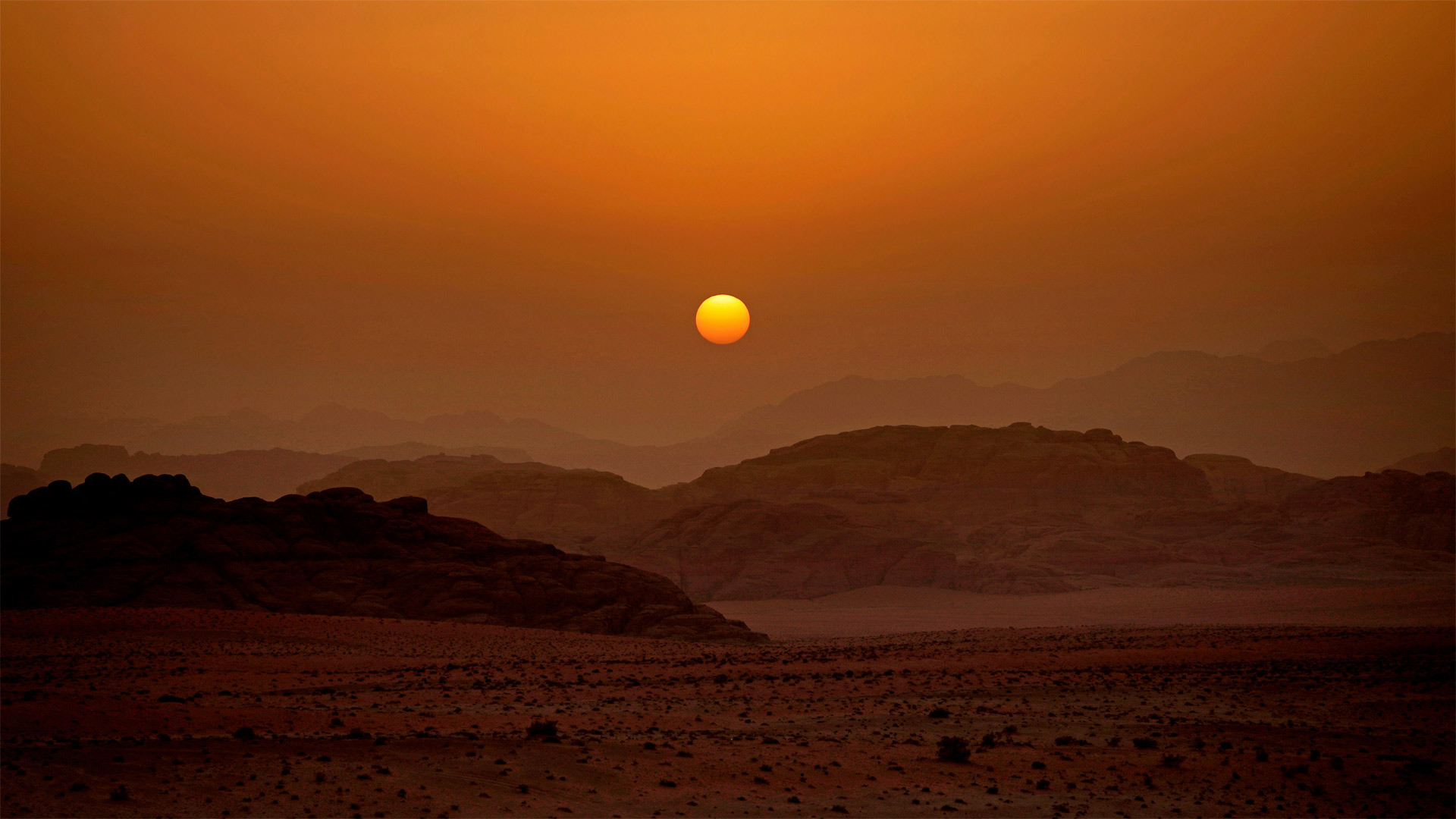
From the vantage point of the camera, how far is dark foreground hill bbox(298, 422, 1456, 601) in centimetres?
9694

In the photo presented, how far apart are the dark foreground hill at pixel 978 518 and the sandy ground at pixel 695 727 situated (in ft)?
177

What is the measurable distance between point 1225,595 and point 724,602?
37240 millimetres

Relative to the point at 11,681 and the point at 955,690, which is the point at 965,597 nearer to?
the point at 955,690

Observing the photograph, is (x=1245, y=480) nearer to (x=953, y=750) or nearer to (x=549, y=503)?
(x=549, y=503)

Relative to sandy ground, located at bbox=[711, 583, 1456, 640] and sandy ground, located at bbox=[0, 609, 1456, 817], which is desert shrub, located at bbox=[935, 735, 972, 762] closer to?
sandy ground, located at bbox=[0, 609, 1456, 817]

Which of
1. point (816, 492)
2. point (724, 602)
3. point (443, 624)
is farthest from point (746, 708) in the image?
point (816, 492)

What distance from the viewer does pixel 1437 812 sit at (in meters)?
19.7

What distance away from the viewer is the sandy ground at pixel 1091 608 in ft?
221

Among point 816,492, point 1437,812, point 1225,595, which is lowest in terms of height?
point 1437,812

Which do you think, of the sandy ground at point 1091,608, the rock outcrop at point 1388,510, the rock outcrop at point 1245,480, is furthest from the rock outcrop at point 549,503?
the rock outcrop at point 1245,480

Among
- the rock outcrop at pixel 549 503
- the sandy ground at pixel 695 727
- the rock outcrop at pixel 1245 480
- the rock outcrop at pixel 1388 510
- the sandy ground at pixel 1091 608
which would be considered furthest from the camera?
the rock outcrop at pixel 1245 480

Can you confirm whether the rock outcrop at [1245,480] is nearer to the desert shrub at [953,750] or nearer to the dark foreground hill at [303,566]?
the dark foreground hill at [303,566]

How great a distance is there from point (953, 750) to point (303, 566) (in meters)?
40.3

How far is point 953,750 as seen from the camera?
21.8 meters
